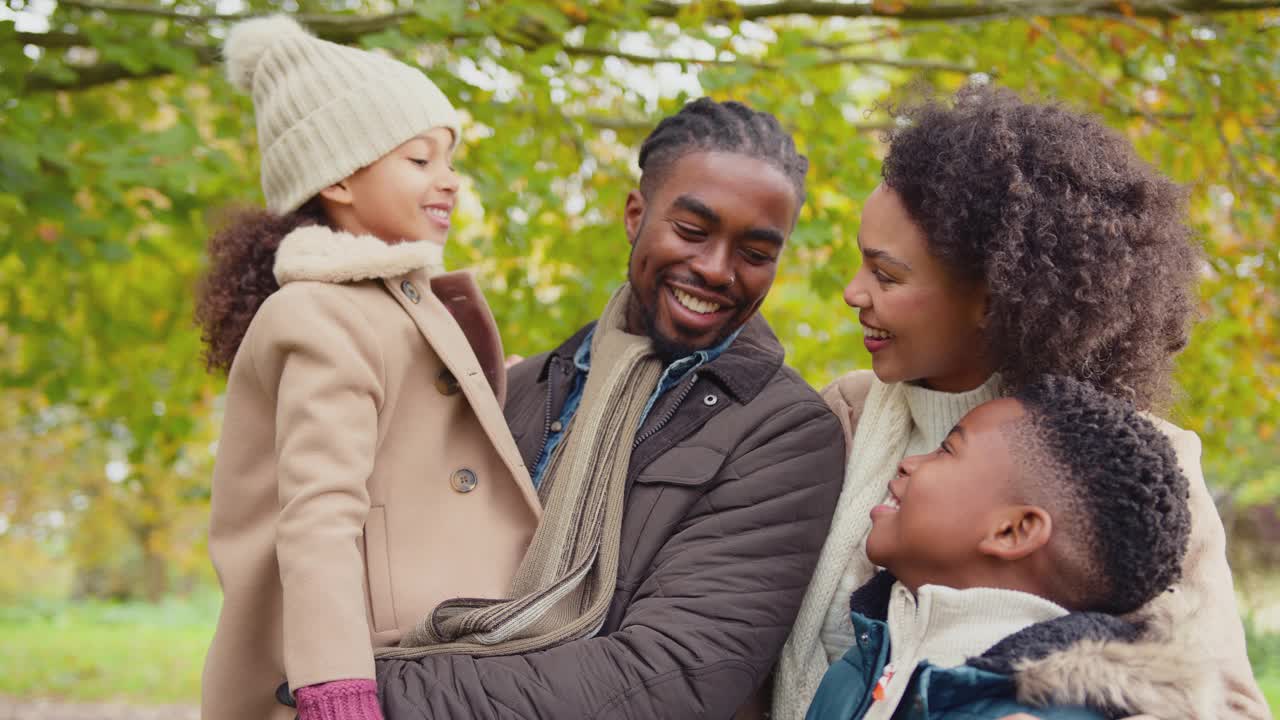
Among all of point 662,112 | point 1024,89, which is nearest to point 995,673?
point 662,112

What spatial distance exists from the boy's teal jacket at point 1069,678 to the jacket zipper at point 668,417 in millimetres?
740

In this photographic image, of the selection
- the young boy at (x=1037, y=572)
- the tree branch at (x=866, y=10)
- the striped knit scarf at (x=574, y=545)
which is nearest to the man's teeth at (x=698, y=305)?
the striped knit scarf at (x=574, y=545)

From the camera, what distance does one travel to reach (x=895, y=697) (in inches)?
76.4

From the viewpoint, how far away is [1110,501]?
6.24 ft

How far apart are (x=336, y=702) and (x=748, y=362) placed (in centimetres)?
107

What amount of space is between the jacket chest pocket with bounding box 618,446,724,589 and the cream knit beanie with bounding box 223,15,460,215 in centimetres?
91

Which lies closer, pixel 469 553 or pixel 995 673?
pixel 995 673

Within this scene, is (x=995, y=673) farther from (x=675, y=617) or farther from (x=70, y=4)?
(x=70, y=4)

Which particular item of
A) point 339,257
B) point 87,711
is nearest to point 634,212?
point 339,257

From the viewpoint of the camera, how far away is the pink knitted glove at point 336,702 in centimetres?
191

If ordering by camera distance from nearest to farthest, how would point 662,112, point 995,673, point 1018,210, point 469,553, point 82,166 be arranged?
point 995,673 < point 1018,210 < point 469,553 < point 662,112 < point 82,166

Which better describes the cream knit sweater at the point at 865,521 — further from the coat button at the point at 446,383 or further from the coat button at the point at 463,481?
the coat button at the point at 446,383

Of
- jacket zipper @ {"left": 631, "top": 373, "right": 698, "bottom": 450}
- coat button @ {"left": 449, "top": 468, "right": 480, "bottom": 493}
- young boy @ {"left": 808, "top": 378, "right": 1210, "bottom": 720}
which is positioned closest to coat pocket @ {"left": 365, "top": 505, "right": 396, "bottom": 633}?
coat button @ {"left": 449, "top": 468, "right": 480, "bottom": 493}

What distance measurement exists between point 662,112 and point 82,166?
214 cm
